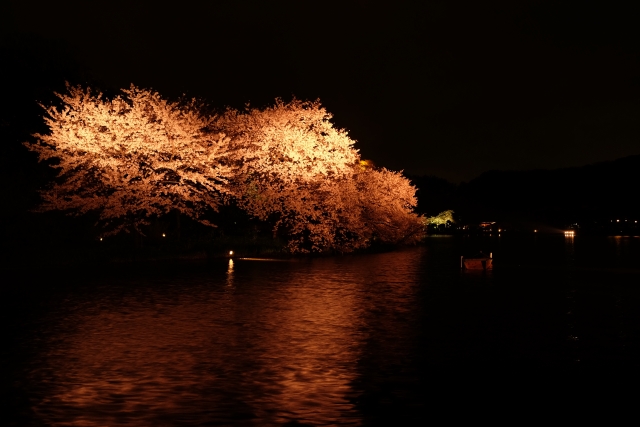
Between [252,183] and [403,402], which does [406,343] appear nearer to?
[403,402]

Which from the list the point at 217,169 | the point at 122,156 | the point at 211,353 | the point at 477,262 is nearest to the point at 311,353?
the point at 211,353

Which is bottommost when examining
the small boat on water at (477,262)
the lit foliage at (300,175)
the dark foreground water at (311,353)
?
Answer: the dark foreground water at (311,353)

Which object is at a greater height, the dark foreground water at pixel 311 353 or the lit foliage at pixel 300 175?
the lit foliage at pixel 300 175

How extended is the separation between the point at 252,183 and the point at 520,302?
3467 centimetres

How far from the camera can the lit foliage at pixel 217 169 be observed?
50.1 meters

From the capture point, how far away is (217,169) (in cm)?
5431

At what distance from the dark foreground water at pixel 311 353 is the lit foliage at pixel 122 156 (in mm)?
→ 15838

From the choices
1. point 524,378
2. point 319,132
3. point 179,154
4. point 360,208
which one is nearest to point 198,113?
point 179,154

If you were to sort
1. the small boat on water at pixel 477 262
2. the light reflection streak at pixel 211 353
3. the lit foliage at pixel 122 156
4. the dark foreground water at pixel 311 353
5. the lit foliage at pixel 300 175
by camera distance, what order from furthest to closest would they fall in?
the lit foliage at pixel 300 175, the lit foliage at pixel 122 156, the small boat on water at pixel 477 262, the dark foreground water at pixel 311 353, the light reflection streak at pixel 211 353

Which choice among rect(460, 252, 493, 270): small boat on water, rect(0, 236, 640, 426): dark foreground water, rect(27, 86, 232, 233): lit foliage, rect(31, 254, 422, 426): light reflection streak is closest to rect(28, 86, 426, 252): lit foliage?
rect(27, 86, 232, 233): lit foliage

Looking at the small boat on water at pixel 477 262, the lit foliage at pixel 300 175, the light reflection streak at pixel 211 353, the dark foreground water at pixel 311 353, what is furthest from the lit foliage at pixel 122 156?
the small boat on water at pixel 477 262

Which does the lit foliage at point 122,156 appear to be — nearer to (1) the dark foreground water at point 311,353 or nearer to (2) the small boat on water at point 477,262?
(1) the dark foreground water at point 311,353

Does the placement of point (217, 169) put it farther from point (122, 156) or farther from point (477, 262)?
point (477, 262)

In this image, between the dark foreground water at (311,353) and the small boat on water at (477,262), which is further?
the small boat on water at (477,262)
